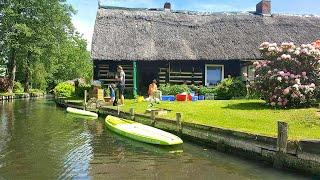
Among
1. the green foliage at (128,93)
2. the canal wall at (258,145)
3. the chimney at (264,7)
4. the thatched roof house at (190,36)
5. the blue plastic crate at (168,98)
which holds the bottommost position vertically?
the canal wall at (258,145)

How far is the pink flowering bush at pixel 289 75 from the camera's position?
55.0 ft

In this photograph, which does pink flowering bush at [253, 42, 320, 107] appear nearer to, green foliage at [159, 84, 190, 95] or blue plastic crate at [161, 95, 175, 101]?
blue plastic crate at [161, 95, 175, 101]

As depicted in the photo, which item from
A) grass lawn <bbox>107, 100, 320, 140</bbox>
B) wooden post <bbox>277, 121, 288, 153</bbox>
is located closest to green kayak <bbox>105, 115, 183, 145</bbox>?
grass lawn <bbox>107, 100, 320, 140</bbox>

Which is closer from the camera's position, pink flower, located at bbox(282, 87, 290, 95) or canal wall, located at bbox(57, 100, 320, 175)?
canal wall, located at bbox(57, 100, 320, 175)

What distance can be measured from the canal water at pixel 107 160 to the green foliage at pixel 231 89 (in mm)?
12032

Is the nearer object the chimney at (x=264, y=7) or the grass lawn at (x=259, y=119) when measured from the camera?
the grass lawn at (x=259, y=119)

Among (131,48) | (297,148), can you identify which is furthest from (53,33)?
(297,148)

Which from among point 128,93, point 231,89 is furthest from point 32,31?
point 231,89

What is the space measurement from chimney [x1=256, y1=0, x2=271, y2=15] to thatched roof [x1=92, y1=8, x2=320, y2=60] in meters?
1.01

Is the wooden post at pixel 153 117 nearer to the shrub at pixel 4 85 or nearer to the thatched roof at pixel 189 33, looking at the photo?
the thatched roof at pixel 189 33

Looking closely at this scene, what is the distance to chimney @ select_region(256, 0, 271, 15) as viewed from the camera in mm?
37000

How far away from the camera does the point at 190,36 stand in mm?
32844

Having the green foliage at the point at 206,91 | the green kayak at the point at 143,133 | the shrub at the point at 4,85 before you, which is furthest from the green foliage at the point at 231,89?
the shrub at the point at 4,85

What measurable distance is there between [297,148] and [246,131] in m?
2.02
